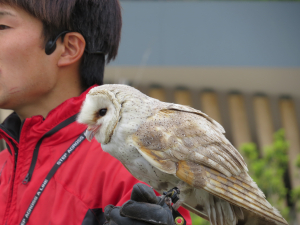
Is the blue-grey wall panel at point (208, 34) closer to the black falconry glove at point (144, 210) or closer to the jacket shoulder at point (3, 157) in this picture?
the jacket shoulder at point (3, 157)

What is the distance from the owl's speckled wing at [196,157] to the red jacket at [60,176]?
23 cm

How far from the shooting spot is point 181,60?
5.47 meters

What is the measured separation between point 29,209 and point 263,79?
16.8 ft

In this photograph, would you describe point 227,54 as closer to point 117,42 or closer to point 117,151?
point 117,42

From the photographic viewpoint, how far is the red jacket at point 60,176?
139 cm

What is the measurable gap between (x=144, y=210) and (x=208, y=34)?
4714 mm

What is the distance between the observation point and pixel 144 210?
113cm

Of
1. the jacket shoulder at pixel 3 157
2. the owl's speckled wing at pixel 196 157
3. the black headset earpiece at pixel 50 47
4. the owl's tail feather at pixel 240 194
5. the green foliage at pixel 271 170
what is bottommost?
the green foliage at pixel 271 170

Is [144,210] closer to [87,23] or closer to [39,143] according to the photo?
[39,143]

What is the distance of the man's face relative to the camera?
152 centimetres

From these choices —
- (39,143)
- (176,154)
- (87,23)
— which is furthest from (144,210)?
(87,23)

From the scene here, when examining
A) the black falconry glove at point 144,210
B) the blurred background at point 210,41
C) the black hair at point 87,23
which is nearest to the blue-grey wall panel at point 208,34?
the blurred background at point 210,41

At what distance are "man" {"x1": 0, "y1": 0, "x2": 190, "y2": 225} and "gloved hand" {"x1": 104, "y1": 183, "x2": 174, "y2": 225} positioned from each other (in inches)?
7.6

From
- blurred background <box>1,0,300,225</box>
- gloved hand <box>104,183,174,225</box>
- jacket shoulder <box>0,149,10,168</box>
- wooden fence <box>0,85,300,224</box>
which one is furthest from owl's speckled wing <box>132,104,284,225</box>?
wooden fence <box>0,85,300,224</box>
